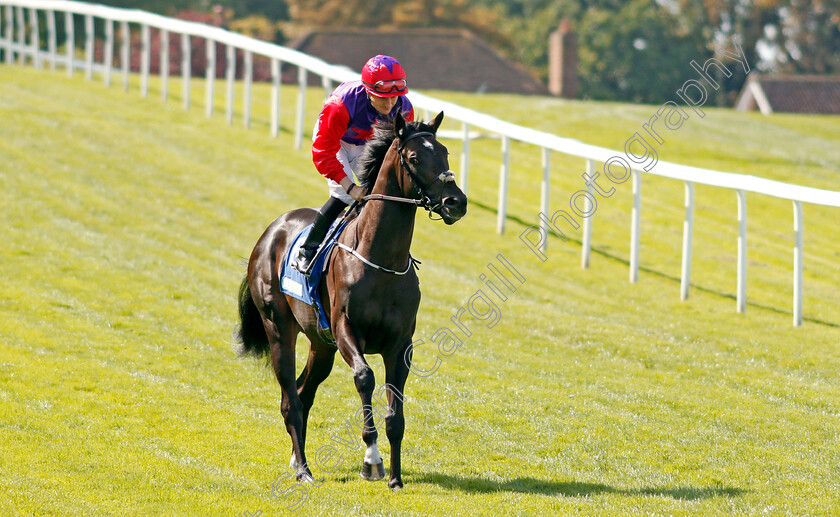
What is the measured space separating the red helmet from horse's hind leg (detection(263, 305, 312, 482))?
1692 mm

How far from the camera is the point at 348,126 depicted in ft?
21.2

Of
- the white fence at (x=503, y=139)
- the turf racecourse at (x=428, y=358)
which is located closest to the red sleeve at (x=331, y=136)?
the turf racecourse at (x=428, y=358)

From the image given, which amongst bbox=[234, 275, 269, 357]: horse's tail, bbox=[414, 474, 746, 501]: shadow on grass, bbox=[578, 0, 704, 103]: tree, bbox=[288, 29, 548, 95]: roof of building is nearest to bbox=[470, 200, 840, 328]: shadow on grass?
bbox=[414, 474, 746, 501]: shadow on grass

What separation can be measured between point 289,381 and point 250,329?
83 centimetres

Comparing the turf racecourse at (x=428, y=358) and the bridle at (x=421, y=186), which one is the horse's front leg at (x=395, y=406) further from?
the bridle at (x=421, y=186)

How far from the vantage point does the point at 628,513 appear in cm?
560

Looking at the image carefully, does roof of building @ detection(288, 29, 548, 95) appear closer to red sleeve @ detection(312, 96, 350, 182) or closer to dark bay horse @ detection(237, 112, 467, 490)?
red sleeve @ detection(312, 96, 350, 182)

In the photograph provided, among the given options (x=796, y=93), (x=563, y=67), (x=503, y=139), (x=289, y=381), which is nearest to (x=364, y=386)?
(x=289, y=381)

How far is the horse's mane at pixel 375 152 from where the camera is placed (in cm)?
605

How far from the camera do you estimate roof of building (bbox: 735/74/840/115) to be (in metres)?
46.5

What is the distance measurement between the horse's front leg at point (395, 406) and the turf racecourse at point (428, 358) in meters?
0.14

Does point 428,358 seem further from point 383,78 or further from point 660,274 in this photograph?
point 660,274

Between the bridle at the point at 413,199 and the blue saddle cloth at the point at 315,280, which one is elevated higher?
the bridle at the point at 413,199

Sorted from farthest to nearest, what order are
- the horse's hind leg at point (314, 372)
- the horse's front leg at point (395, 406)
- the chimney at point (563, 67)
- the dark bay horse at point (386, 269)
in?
the chimney at point (563, 67)
the horse's hind leg at point (314, 372)
the horse's front leg at point (395, 406)
the dark bay horse at point (386, 269)
